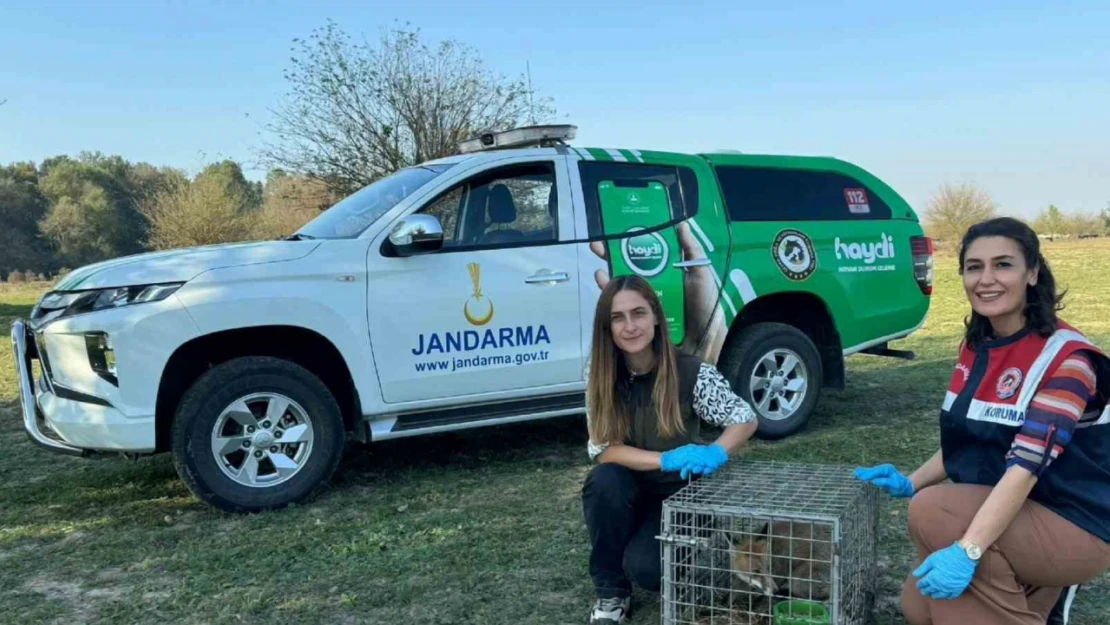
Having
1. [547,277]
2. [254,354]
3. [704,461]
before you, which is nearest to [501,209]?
[547,277]

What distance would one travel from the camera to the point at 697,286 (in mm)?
5496

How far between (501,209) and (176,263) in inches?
71.4

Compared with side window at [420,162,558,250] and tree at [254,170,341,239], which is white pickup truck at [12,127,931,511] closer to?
side window at [420,162,558,250]

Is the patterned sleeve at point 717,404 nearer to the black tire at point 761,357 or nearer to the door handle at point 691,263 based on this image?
the door handle at point 691,263

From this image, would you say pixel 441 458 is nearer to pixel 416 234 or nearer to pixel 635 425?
pixel 416 234

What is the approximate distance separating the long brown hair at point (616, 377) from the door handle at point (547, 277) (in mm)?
1812

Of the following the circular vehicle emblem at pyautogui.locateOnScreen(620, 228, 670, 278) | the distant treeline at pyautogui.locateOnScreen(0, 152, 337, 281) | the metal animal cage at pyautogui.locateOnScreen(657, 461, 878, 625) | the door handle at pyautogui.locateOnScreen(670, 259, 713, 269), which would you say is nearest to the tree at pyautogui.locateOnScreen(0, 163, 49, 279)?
the distant treeline at pyautogui.locateOnScreen(0, 152, 337, 281)

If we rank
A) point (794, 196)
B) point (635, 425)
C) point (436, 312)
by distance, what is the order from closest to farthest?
point (635, 425) → point (436, 312) → point (794, 196)

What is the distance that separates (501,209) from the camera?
514 cm

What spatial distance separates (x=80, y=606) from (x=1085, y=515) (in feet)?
11.6

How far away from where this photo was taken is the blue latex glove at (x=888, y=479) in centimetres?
285

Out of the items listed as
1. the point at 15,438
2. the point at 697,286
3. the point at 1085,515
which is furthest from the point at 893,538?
the point at 15,438

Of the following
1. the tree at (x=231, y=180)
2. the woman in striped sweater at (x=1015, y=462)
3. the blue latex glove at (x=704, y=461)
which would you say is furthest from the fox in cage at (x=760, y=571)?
the tree at (x=231, y=180)

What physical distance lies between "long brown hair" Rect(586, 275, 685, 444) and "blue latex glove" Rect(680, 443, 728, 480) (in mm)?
198
